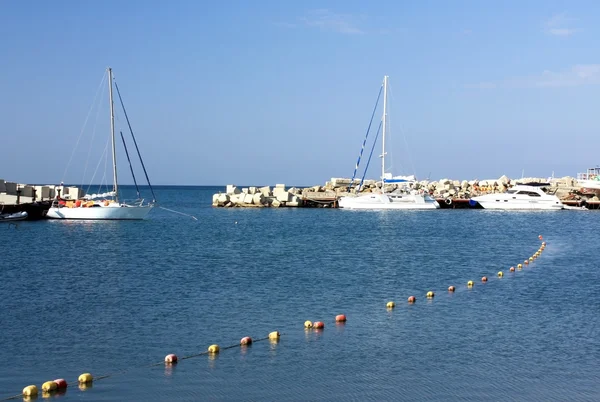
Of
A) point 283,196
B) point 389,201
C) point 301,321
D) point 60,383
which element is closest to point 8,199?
point 283,196

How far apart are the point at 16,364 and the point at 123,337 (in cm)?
289

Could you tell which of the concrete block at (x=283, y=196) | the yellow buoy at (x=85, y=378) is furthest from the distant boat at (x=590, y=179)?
the yellow buoy at (x=85, y=378)

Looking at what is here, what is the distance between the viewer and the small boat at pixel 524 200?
256 ft

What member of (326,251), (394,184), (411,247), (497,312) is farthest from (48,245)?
(394,184)

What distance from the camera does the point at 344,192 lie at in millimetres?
92625

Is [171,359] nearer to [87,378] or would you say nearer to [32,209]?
[87,378]

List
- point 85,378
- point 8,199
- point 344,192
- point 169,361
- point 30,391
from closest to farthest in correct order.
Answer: point 30,391
point 85,378
point 169,361
point 8,199
point 344,192

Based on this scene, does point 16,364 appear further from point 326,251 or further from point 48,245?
point 48,245

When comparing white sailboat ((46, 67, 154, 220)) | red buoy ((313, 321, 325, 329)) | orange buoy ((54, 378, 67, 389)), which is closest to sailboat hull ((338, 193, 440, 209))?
white sailboat ((46, 67, 154, 220))

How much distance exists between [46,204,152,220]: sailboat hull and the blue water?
16.3m

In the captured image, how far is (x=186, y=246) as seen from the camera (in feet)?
134

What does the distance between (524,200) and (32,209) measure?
4774cm

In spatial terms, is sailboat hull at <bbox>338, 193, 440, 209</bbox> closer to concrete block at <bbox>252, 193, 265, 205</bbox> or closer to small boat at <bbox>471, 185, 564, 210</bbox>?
small boat at <bbox>471, 185, 564, 210</bbox>

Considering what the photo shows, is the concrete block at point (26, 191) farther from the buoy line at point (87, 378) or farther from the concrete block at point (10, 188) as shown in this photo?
the buoy line at point (87, 378)
